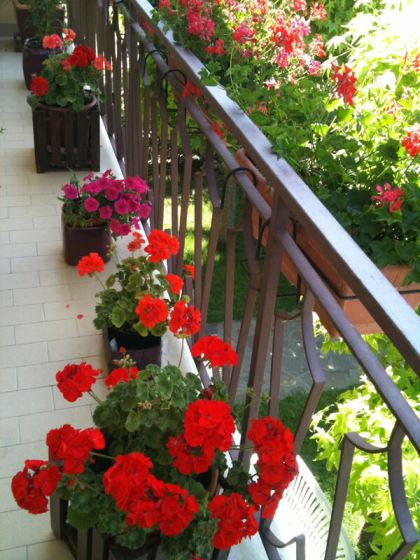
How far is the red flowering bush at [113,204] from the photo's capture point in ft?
7.76

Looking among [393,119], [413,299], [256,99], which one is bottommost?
[413,299]

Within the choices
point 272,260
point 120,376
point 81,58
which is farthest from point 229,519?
point 81,58

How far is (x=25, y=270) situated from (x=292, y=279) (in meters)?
1.36

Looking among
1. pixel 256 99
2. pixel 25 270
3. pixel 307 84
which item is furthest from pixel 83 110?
pixel 256 99

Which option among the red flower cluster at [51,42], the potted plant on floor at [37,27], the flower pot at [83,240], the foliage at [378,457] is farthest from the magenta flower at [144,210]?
the potted plant on floor at [37,27]

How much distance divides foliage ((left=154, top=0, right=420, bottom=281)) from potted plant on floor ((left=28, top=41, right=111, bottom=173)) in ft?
3.21

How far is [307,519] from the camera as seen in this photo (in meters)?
1.54

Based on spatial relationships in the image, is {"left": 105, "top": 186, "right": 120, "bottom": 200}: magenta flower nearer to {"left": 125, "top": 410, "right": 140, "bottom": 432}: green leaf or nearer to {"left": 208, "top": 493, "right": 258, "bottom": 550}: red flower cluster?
{"left": 125, "top": 410, "right": 140, "bottom": 432}: green leaf

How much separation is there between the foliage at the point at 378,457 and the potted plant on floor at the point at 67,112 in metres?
1.77

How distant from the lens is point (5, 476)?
171cm

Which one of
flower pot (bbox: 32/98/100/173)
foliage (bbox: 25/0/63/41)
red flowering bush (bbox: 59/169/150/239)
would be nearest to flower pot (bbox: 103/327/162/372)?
red flowering bush (bbox: 59/169/150/239)

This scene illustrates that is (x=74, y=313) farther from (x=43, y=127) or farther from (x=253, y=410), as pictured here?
(x=43, y=127)

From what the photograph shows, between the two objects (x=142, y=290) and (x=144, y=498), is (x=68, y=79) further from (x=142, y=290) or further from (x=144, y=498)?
(x=144, y=498)

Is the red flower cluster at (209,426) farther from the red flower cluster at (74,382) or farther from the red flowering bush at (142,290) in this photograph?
the red flowering bush at (142,290)
